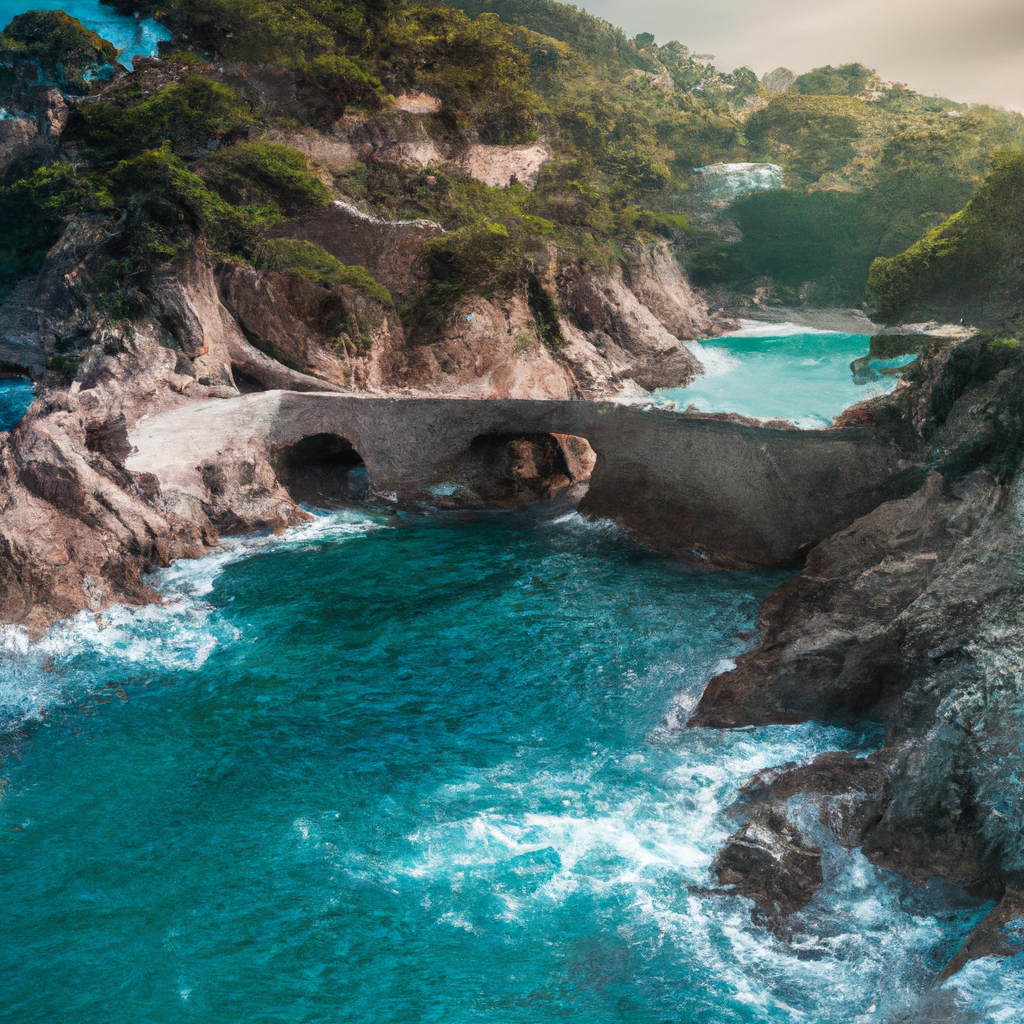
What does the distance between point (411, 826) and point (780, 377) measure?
38.0 m

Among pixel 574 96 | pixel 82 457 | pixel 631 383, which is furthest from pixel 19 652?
pixel 574 96

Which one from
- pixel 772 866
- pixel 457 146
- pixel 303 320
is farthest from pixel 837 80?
pixel 772 866

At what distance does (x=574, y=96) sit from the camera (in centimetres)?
5503

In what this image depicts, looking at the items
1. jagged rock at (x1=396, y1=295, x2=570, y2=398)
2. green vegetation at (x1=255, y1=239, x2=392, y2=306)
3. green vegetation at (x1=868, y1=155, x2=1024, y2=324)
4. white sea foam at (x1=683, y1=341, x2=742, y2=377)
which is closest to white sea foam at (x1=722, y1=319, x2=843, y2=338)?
white sea foam at (x1=683, y1=341, x2=742, y2=377)

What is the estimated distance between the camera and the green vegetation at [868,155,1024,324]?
1969 centimetres

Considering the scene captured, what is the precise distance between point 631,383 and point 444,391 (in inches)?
484

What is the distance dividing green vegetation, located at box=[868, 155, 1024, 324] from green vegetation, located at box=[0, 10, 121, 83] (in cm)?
3474

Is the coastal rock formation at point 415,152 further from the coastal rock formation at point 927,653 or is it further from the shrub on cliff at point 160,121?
the coastal rock formation at point 927,653

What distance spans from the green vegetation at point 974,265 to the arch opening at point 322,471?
16000 millimetres

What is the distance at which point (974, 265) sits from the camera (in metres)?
20.7

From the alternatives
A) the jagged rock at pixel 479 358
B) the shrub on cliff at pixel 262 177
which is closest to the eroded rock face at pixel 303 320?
the jagged rock at pixel 479 358

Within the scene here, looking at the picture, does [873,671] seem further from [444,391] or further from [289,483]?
[444,391]

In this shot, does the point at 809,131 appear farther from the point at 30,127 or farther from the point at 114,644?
the point at 114,644

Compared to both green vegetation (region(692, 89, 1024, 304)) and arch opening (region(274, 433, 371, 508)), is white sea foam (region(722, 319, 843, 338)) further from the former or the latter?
arch opening (region(274, 433, 371, 508))
